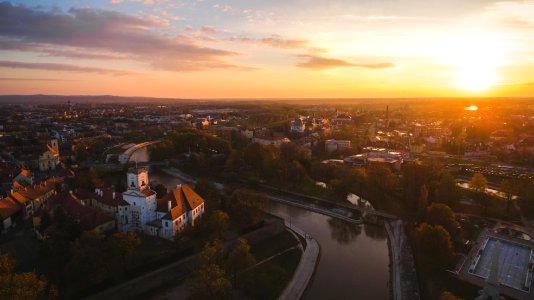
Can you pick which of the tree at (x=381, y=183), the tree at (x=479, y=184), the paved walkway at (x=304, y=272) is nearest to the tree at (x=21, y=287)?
the paved walkway at (x=304, y=272)

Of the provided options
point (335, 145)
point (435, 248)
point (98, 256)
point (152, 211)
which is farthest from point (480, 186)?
point (98, 256)

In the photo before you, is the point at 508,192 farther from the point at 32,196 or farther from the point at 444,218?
the point at 32,196

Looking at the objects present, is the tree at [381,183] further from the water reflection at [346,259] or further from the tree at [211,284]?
the tree at [211,284]

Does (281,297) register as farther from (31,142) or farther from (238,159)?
(31,142)

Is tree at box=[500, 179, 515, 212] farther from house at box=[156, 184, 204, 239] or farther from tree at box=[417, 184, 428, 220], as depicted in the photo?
house at box=[156, 184, 204, 239]

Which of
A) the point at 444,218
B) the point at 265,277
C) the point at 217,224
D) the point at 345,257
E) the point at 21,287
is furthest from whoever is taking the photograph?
the point at 444,218

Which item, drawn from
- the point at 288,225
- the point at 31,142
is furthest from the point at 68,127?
the point at 288,225
